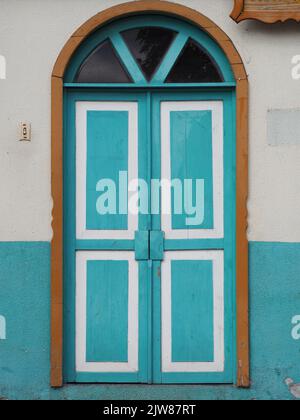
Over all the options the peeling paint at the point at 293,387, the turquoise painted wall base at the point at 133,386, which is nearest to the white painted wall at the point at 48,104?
the turquoise painted wall base at the point at 133,386

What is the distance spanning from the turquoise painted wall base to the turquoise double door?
142 mm

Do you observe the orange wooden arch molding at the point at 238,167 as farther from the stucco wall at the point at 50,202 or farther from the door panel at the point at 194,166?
the door panel at the point at 194,166

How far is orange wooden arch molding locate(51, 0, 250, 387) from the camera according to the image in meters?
5.06

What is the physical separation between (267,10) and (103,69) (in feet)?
4.37

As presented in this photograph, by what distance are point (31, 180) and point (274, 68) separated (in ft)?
6.73

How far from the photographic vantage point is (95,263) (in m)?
5.21

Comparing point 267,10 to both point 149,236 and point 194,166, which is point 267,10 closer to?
point 194,166

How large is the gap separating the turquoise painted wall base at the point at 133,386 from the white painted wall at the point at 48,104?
17 centimetres

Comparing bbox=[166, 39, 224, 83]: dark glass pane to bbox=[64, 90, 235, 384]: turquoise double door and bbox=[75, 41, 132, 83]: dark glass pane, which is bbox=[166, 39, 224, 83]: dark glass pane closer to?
bbox=[64, 90, 235, 384]: turquoise double door

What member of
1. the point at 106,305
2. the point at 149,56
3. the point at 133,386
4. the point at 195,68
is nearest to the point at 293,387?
the point at 133,386

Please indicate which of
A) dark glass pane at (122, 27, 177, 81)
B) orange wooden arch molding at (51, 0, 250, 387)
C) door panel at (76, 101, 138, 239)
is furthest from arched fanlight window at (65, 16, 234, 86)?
door panel at (76, 101, 138, 239)

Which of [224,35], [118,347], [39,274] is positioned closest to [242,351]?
[118,347]

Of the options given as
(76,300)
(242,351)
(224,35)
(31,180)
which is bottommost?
(242,351)

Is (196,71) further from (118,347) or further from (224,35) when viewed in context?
(118,347)
